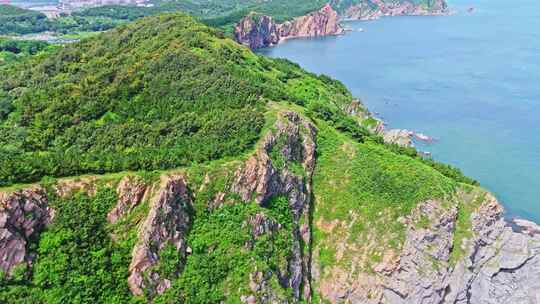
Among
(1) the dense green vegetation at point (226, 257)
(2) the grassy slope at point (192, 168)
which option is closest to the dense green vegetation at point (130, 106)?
(2) the grassy slope at point (192, 168)

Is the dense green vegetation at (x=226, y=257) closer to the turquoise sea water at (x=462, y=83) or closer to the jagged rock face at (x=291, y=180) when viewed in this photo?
the jagged rock face at (x=291, y=180)

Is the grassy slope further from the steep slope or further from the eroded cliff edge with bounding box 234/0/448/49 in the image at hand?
the eroded cliff edge with bounding box 234/0/448/49

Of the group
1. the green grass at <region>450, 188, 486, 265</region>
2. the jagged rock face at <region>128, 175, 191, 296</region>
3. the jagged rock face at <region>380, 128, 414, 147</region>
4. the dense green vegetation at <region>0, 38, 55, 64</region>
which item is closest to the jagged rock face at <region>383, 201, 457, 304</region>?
the green grass at <region>450, 188, 486, 265</region>

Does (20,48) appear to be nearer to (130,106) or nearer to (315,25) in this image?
(130,106)

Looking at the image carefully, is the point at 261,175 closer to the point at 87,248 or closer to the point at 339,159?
the point at 339,159

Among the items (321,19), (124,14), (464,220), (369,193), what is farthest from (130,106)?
(321,19)

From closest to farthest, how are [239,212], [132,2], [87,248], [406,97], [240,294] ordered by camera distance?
[87,248] → [240,294] → [239,212] → [406,97] → [132,2]

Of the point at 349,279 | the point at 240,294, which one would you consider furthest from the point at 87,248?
the point at 349,279
